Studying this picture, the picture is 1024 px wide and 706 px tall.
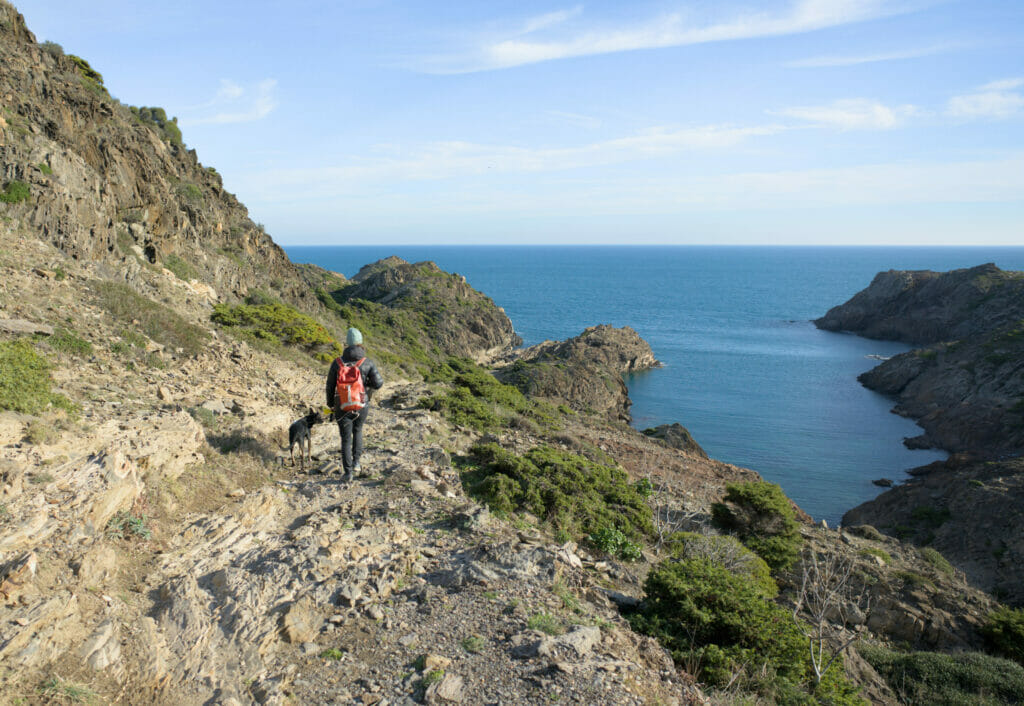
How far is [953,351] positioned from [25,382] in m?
65.3

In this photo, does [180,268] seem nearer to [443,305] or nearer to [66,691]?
[66,691]

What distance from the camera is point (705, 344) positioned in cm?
7700

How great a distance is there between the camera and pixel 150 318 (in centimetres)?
1222

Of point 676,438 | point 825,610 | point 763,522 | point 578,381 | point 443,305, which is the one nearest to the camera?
point 825,610

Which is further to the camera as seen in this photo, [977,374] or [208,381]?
[977,374]

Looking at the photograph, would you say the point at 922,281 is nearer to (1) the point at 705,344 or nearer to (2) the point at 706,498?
(1) the point at 705,344

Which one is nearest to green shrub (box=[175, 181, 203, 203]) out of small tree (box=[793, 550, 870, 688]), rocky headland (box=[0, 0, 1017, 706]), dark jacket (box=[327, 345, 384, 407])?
rocky headland (box=[0, 0, 1017, 706])

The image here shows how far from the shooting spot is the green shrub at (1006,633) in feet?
42.1

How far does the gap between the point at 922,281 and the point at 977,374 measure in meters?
45.6

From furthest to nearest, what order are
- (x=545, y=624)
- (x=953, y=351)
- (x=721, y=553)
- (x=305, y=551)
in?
(x=953, y=351), (x=721, y=553), (x=305, y=551), (x=545, y=624)

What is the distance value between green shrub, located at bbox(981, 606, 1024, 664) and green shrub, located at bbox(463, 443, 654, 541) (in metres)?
8.81

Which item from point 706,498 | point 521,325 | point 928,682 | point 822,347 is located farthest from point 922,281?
point 928,682

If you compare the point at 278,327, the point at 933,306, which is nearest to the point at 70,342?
the point at 278,327

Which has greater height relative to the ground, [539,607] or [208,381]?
[208,381]
